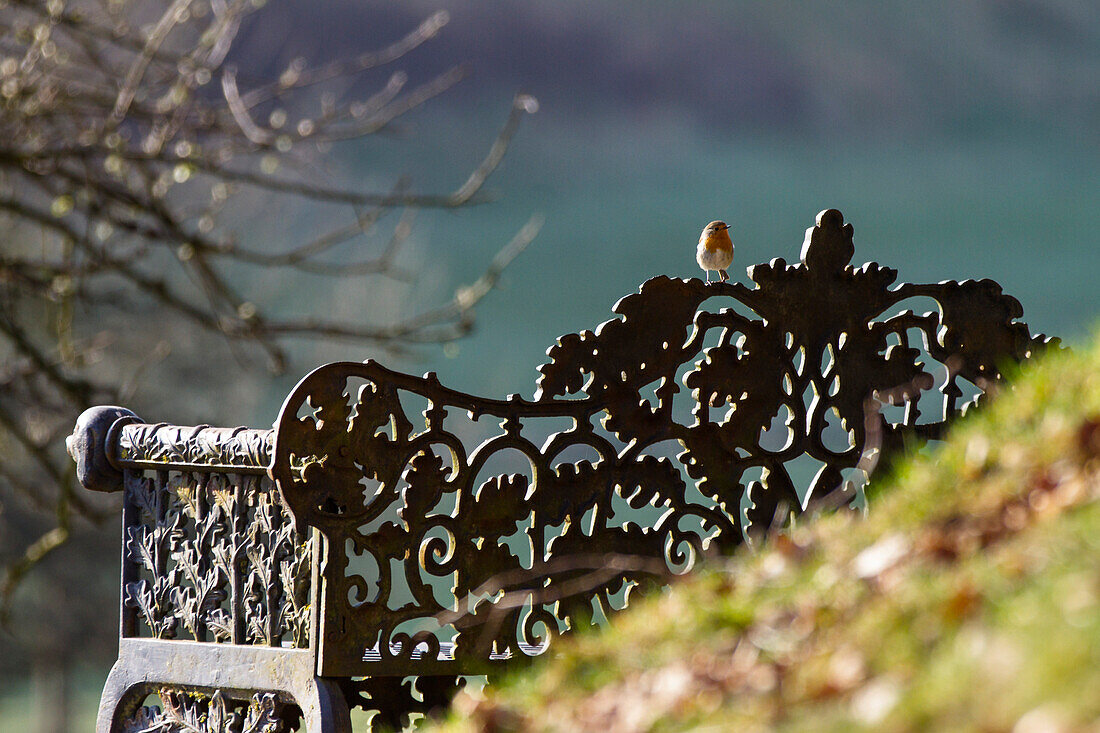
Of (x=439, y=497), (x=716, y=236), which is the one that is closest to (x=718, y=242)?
(x=716, y=236)

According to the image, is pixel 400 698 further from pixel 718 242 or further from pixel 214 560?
pixel 718 242

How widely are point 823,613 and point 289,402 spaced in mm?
2127

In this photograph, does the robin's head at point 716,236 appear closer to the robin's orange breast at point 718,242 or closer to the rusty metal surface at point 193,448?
the robin's orange breast at point 718,242

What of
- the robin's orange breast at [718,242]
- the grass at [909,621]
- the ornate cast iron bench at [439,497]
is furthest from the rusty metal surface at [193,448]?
the robin's orange breast at [718,242]

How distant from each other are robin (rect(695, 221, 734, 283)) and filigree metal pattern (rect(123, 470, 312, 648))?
1867 millimetres

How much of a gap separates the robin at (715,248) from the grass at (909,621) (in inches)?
63.6

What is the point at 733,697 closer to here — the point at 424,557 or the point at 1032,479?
the point at 1032,479

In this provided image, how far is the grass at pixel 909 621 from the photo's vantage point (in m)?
1.74

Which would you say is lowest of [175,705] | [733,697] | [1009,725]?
[1009,725]

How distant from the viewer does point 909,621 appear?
82.5 inches

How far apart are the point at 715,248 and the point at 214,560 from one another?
222cm

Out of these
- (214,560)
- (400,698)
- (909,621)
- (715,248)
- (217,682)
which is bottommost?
(909,621)

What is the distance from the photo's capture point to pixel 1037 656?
170cm

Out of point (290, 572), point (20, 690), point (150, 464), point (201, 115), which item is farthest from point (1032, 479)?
point (20, 690)
